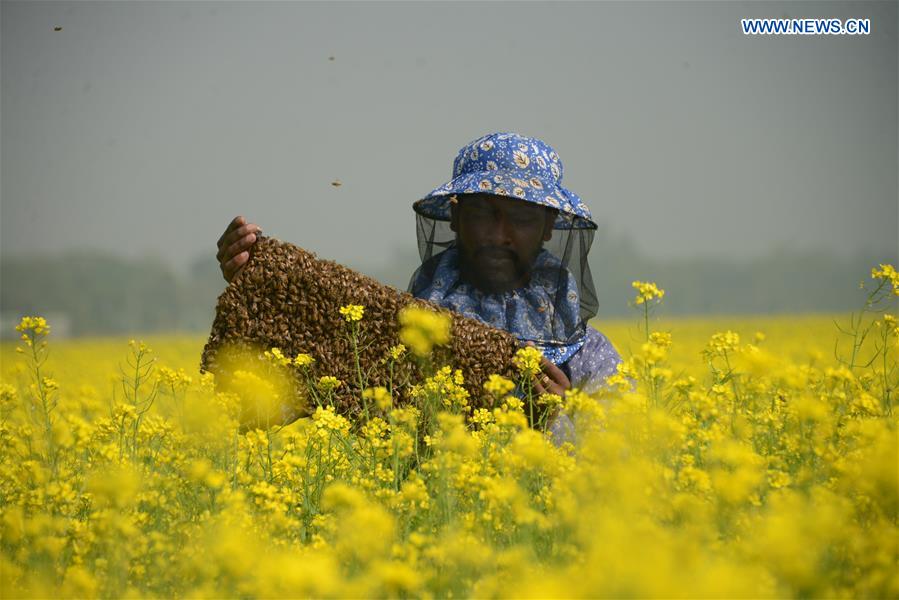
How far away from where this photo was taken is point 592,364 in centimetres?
395

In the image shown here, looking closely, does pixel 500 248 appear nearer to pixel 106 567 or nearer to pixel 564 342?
pixel 564 342

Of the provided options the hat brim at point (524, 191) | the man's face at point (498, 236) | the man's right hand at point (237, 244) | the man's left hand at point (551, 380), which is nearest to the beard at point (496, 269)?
the man's face at point (498, 236)

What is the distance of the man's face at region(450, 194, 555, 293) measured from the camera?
3898 millimetres

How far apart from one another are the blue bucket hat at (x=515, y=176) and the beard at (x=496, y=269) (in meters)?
0.29

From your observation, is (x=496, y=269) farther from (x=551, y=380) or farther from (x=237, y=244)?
(x=237, y=244)

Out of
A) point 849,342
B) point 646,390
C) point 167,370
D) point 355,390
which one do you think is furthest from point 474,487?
point 849,342

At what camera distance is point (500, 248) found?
12.8ft

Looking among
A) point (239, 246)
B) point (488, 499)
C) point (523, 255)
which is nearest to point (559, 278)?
point (523, 255)

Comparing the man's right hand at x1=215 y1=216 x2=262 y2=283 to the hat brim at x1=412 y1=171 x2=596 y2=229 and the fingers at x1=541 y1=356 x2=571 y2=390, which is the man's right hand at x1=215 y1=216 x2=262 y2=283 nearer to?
the hat brim at x1=412 y1=171 x2=596 y2=229

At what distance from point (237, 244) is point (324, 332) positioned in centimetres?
50

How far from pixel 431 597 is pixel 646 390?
1336 millimetres

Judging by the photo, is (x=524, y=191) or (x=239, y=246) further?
(x=524, y=191)

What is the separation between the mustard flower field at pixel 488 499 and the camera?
1.77m

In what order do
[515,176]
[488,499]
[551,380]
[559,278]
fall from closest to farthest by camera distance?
1. [488,499]
2. [551,380]
3. [515,176]
4. [559,278]
